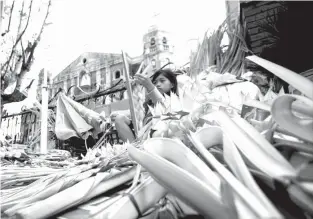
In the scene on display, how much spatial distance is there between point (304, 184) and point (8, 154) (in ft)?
7.00

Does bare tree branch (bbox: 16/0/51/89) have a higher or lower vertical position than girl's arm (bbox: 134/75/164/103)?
higher

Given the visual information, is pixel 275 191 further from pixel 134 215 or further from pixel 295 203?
pixel 134 215

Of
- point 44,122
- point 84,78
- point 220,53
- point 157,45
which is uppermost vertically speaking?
point 157,45

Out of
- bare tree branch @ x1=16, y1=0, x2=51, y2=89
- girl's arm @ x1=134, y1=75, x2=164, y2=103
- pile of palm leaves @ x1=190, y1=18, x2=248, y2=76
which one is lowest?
girl's arm @ x1=134, y1=75, x2=164, y2=103

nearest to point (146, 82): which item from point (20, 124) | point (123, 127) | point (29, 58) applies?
point (123, 127)

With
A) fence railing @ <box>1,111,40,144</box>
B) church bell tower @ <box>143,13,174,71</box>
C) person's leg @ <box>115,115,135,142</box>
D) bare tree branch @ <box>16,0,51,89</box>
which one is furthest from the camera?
church bell tower @ <box>143,13,174,71</box>

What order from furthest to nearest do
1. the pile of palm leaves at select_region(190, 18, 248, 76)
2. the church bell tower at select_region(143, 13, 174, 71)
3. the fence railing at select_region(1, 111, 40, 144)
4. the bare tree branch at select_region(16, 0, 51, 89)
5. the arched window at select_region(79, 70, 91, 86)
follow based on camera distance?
the arched window at select_region(79, 70, 91, 86), the church bell tower at select_region(143, 13, 174, 71), the fence railing at select_region(1, 111, 40, 144), the bare tree branch at select_region(16, 0, 51, 89), the pile of palm leaves at select_region(190, 18, 248, 76)

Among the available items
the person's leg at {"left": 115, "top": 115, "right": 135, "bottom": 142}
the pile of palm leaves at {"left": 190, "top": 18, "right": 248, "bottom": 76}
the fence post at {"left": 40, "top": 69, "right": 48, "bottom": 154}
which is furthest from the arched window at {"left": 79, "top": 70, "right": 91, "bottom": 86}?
the pile of palm leaves at {"left": 190, "top": 18, "right": 248, "bottom": 76}

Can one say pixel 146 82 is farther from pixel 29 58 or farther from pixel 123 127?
pixel 29 58

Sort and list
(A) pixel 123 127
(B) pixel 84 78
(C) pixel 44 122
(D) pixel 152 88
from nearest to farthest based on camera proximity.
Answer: (D) pixel 152 88 < (A) pixel 123 127 < (C) pixel 44 122 < (B) pixel 84 78

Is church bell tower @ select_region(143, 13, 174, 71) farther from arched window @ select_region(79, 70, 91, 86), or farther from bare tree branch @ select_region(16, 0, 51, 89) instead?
bare tree branch @ select_region(16, 0, 51, 89)

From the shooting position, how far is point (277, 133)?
1.43 feet

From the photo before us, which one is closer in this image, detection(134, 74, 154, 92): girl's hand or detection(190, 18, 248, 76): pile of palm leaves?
detection(134, 74, 154, 92): girl's hand

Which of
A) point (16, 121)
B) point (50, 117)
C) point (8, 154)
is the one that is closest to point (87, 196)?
point (8, 154)
